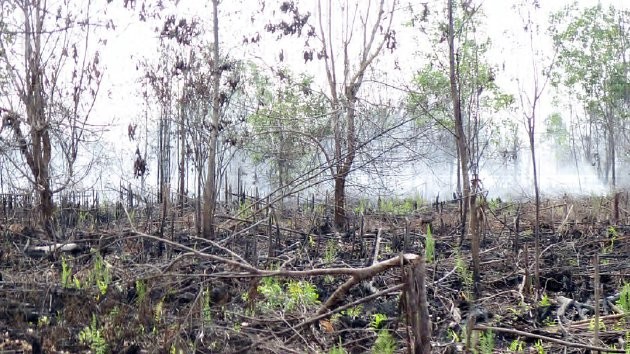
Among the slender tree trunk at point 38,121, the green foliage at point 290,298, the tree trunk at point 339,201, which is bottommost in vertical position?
the green foliage at point 290,298

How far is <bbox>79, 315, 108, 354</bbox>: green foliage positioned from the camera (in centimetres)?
398

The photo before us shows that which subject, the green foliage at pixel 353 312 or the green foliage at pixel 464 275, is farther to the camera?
the green foliage at pixel 464 275

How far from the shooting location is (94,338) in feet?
13.4

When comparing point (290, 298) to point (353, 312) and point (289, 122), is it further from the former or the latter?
point (289, 122)

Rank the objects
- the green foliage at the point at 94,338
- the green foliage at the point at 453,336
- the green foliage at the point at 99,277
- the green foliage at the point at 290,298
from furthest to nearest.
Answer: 1. the green foliage at the point at 99,277
2. the green foliage at the point at 290,298
3. the green foliage at the point at 453,336
4. the green foliage at the point at 94,338

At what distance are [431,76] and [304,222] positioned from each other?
26.0 feet

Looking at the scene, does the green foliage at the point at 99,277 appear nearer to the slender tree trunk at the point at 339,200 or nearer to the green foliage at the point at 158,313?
the green foliage at the point at 158,313

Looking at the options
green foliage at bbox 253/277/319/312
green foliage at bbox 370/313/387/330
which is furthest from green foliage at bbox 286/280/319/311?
green foliage at bbox 370/313/387/330

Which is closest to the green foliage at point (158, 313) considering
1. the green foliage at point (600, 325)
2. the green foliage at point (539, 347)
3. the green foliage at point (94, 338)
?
the green foliage at point (94, 338)

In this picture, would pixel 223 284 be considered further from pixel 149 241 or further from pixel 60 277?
pixel 149 241

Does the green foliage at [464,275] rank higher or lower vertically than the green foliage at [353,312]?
higher

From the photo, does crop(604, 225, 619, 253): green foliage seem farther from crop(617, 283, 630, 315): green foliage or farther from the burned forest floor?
crop(617, 283, 630, 315): green foliage

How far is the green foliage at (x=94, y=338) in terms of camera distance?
3982mm

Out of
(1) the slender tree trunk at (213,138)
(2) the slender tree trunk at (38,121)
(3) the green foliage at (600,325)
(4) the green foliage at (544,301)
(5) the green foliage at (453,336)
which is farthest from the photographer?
(1) the slender tree trunk at (213,138)
